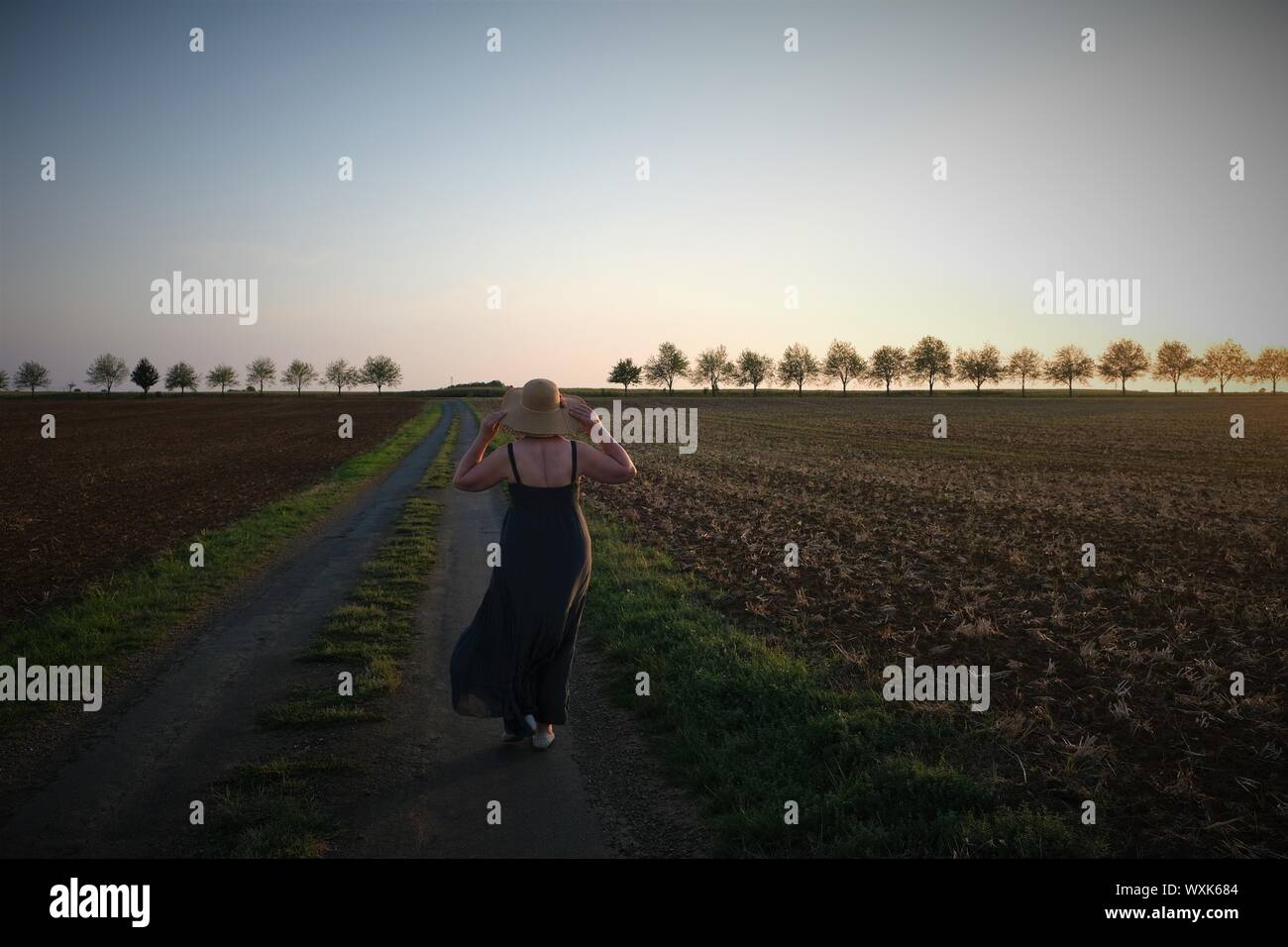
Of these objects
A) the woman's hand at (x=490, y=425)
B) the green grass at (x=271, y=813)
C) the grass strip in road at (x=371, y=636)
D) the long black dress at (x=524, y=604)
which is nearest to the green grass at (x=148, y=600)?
the grass strip in road at (x=371, y=636)

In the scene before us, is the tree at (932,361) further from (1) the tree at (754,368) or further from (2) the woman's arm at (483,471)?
(2) the woman's arm at (483,471)

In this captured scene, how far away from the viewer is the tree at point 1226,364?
12481 cm

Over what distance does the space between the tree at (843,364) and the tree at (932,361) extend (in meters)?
11.5

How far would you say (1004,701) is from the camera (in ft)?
21.4

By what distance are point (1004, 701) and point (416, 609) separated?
279 inches

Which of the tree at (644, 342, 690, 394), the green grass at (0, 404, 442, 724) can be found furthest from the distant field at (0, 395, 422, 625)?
the tree at (644, 342, 690, 394)

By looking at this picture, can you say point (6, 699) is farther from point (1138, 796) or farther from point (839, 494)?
point (839, 494)

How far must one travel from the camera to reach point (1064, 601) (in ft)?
31.4
